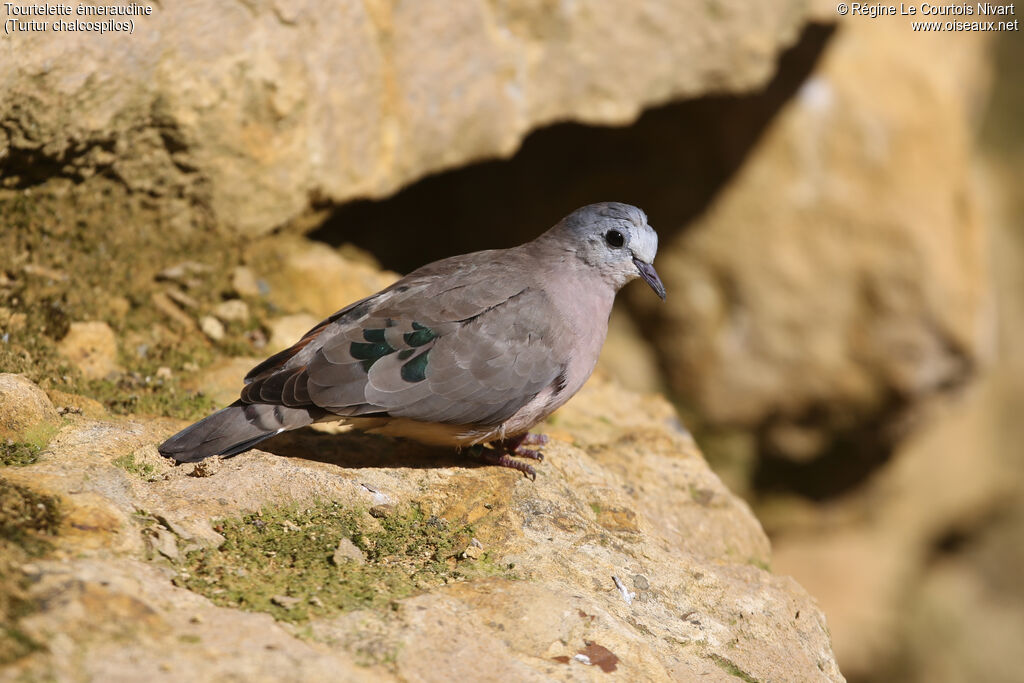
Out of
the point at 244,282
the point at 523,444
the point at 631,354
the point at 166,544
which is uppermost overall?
the point at 631,354

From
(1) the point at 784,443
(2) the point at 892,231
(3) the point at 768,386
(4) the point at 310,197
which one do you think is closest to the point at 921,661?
(1) the point at 784,443

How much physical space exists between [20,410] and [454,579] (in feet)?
5.65

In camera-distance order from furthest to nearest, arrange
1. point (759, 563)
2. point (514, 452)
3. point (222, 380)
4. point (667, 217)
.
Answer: point (667, 217)
point (222, 380)
point (759, 563)
point (514, 452)

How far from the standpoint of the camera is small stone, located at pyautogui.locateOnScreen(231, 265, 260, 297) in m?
5.08

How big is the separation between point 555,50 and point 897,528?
5.68 m

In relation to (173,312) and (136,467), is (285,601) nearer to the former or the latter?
(136,467)

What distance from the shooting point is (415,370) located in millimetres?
3932

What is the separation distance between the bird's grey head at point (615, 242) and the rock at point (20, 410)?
88.4 inches

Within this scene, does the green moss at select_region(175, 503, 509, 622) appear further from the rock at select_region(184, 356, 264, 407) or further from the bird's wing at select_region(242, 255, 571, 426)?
the rock at select_region(184, 356, 264, 407)

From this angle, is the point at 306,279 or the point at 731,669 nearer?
the point at 731,669

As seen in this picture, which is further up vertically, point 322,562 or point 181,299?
point 181,299

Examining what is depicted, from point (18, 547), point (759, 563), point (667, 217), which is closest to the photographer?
point (18, 547)

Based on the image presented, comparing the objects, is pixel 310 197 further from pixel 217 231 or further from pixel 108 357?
pixel 108 357

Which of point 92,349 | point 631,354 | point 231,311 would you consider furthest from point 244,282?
point 631,354
